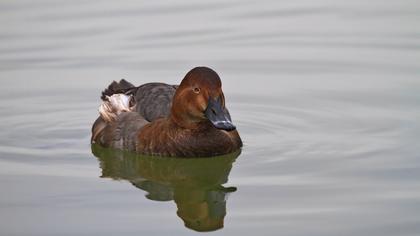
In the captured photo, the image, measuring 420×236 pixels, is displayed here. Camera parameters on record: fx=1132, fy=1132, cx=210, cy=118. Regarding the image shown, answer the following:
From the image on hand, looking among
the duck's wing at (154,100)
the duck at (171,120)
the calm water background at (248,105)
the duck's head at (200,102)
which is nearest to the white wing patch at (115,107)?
the duck at (171,120)

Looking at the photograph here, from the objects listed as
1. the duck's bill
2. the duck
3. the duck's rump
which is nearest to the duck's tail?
the duck

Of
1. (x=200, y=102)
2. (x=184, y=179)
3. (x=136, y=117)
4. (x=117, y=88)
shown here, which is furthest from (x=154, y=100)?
(x=184, y=179)

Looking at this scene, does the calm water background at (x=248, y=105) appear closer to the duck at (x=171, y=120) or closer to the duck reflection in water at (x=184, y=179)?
the duck reflection in water at (x=184, y=179)

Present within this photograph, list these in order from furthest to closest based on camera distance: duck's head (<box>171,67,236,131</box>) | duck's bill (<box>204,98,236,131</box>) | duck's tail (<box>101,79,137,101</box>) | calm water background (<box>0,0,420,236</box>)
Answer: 1. duck's tail (<box>101,79,137,101</box>)
2. duck's head (<box>171,67,236,131</box>)
3. duck's bill (<box>204,98,236,131</box>)
4. calm water background (<box>0,0,420,236</box>)

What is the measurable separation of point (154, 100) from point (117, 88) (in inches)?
31.5

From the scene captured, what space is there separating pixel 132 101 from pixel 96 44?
309 centimetres

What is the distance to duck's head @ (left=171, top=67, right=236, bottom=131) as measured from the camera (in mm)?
10219

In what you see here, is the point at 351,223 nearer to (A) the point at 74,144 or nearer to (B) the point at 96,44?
(A) the point at 74,144

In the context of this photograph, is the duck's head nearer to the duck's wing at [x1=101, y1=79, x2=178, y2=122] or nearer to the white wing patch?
the duck's wing at [x1=101, y1=79, x2=178, y2=122]

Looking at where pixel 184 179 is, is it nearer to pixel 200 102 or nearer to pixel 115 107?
pixel 200 102

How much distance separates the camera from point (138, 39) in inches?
572

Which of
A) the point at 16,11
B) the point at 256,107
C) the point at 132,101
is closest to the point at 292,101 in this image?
the point at 256,107

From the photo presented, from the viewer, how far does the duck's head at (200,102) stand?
10.2 meters

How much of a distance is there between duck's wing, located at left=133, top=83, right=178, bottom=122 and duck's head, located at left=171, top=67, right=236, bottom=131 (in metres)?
0.42
